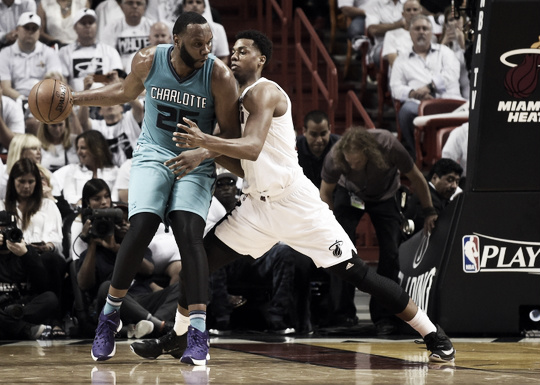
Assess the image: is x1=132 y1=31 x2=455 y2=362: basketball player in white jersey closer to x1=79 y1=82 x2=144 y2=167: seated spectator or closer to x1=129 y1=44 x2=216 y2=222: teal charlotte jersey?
x1=129 y1=44 x2=216 y2=222: teal charlotte jersey

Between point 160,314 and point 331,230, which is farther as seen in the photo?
point 160,314

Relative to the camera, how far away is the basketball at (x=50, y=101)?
5.26 m

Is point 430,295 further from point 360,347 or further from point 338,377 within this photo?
point 338,377

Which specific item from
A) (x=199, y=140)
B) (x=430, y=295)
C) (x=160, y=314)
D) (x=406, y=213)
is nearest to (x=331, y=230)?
(x=199, y=140)

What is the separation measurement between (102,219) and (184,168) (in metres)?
2.51

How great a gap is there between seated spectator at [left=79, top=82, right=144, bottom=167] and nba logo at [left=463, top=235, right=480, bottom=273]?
396 cm

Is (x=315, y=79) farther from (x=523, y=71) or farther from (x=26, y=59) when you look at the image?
(x=523, y=71)

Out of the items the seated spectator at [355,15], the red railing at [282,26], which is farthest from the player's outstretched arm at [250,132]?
the seated spectator at [355,15]

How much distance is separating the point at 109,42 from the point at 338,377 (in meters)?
7.47

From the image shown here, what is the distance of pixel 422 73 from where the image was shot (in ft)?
36.3

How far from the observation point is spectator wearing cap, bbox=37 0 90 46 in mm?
11195

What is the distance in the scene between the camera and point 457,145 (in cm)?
944

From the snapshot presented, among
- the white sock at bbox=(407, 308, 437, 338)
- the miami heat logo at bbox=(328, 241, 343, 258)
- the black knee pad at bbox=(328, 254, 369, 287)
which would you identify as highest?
the miami heat logo at bbox=(328, 241, 343, 258)

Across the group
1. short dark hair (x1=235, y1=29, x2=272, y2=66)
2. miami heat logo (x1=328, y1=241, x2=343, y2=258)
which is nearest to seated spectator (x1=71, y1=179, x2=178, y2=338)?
miami heat logo (x1=328, y1=241, x2=343, y2=258)
